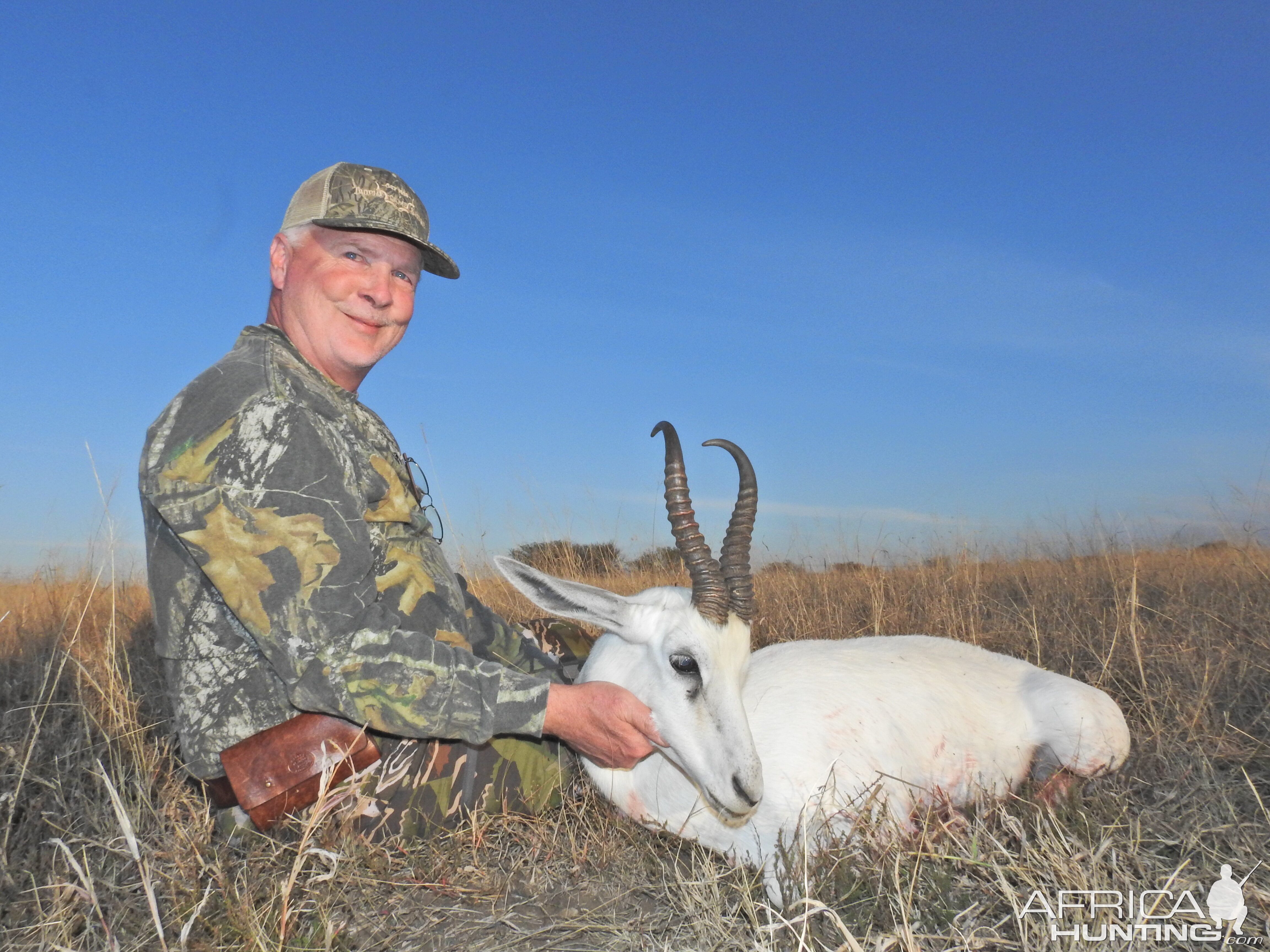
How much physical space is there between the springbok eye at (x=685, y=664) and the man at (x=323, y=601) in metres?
0.22

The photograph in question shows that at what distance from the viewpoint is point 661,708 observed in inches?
134

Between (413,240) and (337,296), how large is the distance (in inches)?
18.6

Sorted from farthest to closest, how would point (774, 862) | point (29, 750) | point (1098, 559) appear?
point (1098, 559)
point (29, 750)
point (774, 862)

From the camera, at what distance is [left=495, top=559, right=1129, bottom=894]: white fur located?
3.36m

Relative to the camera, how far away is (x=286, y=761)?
3.13 metres

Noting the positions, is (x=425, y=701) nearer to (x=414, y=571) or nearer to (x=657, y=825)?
(x=414, y=571)

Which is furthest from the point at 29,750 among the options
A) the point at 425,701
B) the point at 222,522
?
the point at 425,701

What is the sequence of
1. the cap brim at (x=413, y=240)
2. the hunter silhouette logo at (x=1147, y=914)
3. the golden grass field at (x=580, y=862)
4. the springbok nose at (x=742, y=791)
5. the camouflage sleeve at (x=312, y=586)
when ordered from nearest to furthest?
1. the hunter silhouette logo at (x=1147, y=914)
2. the golden grass field at (x=580, y=862)
3. the camouflage sleeve at (x=312, y=586)
4. the springbok nose at (x=742, y=791)
5. the cap brim at (x=413, y=240)

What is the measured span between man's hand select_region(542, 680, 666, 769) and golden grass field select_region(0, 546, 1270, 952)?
0.47 meters

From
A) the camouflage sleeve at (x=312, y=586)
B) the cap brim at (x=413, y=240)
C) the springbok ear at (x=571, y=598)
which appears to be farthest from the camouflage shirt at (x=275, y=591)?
the cap brim at (x=413, y=240)

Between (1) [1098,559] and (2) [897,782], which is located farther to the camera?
(1) [1098,559]

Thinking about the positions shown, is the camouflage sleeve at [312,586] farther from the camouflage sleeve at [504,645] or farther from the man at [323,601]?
the camouflage sleeve at [504,645]

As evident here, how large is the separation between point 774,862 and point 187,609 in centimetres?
243

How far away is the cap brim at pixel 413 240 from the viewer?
3.88 m
